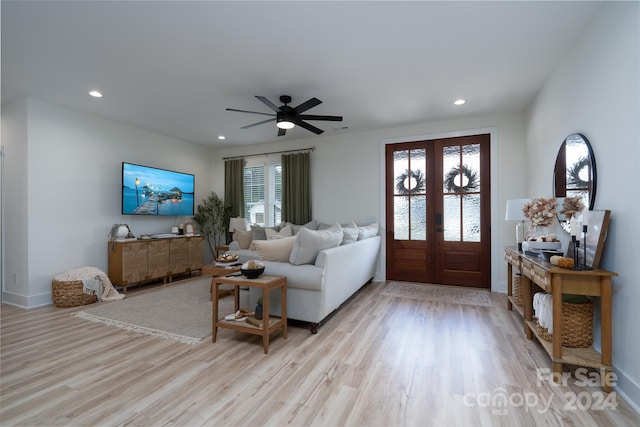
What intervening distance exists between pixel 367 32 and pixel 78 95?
3.72 metres

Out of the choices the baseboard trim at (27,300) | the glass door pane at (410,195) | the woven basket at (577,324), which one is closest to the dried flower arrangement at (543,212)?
the woven basket at (577,324)

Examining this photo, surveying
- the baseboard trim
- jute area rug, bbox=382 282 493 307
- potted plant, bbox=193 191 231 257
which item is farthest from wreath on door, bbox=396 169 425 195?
the baseboard trim

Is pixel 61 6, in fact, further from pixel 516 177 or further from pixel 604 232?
pixel 516 177

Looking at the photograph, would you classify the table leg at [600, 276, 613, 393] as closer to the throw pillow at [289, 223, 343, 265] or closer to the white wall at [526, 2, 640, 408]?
the white wall at [526, 2, 640, 408]

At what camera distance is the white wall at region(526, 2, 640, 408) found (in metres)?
→ 1.76

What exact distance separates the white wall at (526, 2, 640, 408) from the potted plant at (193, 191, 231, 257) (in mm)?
5854

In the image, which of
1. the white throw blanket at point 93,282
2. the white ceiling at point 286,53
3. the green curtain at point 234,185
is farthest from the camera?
the green curtain at point 234,185

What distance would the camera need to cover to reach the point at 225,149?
261 inches

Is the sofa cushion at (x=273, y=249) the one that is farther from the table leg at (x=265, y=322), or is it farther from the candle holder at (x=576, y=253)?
the candle holder at (x=576, y=253)

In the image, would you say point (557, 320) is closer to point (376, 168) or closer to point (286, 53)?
point (286, 53)

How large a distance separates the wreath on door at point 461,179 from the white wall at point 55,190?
538cm

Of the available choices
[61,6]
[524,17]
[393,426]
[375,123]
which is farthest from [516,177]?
[61,6]

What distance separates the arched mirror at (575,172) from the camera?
2271mm

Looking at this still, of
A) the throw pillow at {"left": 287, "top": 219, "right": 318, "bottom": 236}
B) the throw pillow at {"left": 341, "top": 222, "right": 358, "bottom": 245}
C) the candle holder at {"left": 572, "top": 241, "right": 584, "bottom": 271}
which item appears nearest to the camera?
the candle holder at {"left": 572, "top": 241, "right": 584, "bottom": 271}
